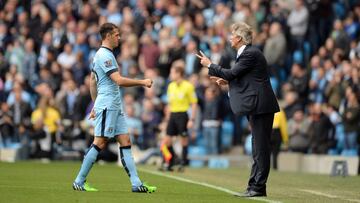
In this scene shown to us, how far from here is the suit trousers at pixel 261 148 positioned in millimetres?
12898

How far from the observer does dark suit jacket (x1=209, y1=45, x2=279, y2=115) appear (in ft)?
42.1

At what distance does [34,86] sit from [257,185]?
17277mm

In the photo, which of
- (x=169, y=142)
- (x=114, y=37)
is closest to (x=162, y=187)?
(x=114, y=37)

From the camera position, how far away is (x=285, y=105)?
84.1 ft

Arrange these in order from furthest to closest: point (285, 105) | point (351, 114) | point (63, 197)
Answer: point (285, 105) → point (351, 114) → point (63, 197)

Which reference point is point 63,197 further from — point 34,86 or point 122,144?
point 34,86

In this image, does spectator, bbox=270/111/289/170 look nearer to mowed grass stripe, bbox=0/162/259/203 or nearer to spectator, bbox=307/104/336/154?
spectator, bbox=307/104/336/154

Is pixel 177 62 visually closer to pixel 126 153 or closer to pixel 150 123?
pixel 150 123

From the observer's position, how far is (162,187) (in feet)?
48.3

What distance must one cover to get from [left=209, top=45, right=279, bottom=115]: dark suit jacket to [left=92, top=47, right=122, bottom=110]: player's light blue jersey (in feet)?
4.33

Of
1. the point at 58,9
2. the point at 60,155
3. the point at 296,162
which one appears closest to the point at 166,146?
the point at 296,162

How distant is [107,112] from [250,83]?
1945 millimetres

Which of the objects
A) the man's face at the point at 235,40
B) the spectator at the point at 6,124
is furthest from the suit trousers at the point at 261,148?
the spectator at the point at 6,124

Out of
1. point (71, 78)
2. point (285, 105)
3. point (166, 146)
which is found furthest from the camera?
point (71, 78)
